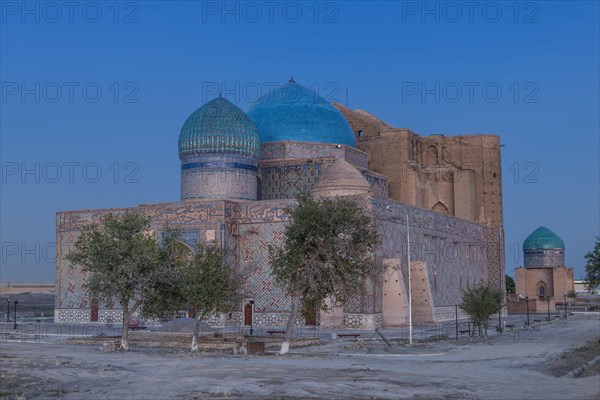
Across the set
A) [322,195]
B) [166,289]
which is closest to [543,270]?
[322,195]

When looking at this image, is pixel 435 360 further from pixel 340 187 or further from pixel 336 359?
pixel 340 187

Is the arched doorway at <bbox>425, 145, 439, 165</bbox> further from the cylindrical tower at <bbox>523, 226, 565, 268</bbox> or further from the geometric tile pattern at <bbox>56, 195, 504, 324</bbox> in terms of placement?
the cylindrical tower at <bbox>523, 226, 565, 268</bbox>

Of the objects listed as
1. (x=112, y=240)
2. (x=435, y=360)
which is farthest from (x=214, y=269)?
(x=435, y=360)

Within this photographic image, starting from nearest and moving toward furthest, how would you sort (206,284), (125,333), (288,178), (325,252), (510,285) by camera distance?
(325,252), (206,284), (125,333), (288,178), (510,285)

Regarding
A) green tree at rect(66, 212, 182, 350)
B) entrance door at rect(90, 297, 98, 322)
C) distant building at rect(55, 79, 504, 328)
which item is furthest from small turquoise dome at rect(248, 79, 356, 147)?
green tree at rect(66, 212, 182, 350)

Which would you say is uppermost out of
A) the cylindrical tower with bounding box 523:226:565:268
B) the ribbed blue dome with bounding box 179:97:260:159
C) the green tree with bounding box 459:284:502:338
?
the ribbed blue dome with bounding box 179:97:260:159

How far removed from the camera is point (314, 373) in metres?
14.6

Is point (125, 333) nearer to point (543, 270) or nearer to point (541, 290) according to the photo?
point (541, 290)

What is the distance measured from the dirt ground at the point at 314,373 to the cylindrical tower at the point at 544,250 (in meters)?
43.1

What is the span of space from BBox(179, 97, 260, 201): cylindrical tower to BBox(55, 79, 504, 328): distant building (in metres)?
0.05

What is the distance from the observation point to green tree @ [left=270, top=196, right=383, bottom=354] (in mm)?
19922

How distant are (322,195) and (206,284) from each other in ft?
41.1

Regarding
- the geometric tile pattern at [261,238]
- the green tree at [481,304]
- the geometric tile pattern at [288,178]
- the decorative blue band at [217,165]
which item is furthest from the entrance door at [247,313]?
the green tree at [481,304]

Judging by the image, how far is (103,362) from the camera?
56.9 feet
